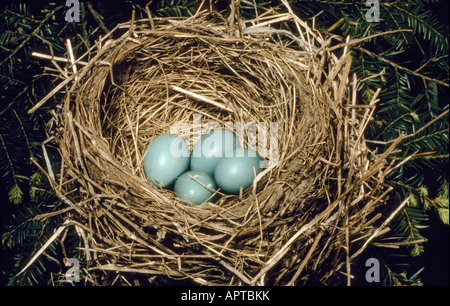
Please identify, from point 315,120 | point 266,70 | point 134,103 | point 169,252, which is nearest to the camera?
point 169,252

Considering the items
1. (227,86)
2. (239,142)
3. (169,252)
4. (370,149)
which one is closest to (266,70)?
(227,86)

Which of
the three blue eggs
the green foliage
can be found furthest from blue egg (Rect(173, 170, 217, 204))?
the green foliage

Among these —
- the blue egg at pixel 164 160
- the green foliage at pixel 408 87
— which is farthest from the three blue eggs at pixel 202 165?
the green foliage at pixel 408 87

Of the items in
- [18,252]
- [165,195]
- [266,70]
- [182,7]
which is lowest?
[18,252]

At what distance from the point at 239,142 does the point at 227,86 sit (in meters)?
0.21

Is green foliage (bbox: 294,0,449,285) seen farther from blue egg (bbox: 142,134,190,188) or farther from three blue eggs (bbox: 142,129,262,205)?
blue egg (bbox: 142,134,190,188)

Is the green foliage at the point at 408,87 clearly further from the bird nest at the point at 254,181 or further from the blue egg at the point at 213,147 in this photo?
the blue egg at the point at 213,147

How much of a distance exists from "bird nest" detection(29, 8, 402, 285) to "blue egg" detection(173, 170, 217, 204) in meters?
0.06

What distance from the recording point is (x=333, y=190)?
1.11 m

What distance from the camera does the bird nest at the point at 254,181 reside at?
1.01 meters

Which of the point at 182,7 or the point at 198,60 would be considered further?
the point at 198,60

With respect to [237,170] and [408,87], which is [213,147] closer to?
[237,170]

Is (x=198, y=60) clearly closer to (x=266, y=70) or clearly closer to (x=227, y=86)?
(x=227, y=86)

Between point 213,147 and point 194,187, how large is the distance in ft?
0.61
